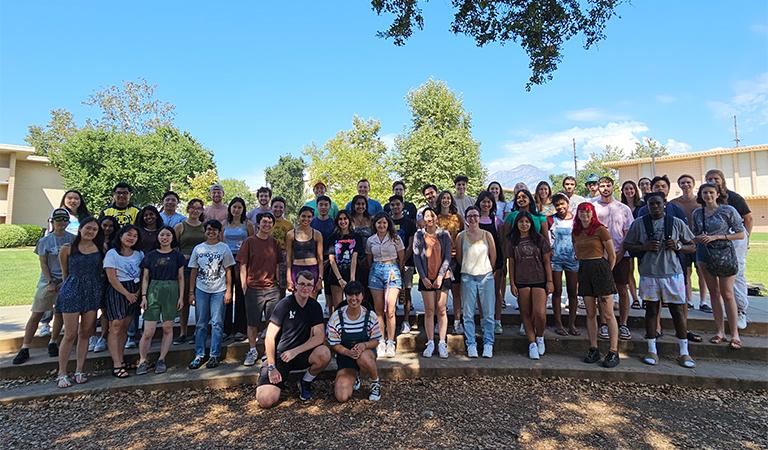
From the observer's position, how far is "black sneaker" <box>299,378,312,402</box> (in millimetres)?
4082

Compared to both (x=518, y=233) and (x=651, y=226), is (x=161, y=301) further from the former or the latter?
(x=651, y=226)

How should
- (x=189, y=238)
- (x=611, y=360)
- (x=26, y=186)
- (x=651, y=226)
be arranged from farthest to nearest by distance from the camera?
(x=26, y=186) → (x=189, y=238) → (x=651, y=226) → (x=611, y=360)

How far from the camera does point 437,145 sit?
31.6 metres

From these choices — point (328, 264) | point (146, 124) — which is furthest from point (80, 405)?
point (146, 124)

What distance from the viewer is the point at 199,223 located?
5.30 metres

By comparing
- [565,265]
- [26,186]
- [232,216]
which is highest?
[26,186]

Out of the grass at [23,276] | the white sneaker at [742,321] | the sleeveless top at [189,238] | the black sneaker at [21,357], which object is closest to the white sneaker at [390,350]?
the sleeveless top at [189,238]

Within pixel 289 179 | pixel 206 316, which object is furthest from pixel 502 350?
pixel 289 179

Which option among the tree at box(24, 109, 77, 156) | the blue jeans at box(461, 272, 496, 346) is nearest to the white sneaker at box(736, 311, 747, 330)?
the blue jeans at box(461, 272, 496, 346)

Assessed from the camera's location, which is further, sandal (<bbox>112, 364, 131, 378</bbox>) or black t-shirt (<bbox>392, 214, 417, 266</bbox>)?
black t-shirt (<bbox>392, 214, 417, 266</bbox>)

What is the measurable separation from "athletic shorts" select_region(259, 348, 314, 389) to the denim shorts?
3.81ft

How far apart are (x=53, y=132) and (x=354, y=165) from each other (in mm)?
35627

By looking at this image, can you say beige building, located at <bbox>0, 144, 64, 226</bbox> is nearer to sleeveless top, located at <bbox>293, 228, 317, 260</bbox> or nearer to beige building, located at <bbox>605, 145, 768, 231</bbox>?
sleeveless top, located at <bbox>293, 228, 317, 260</bbox>

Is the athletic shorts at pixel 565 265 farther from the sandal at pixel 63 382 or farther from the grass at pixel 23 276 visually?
the sandal at pixel 63 382
